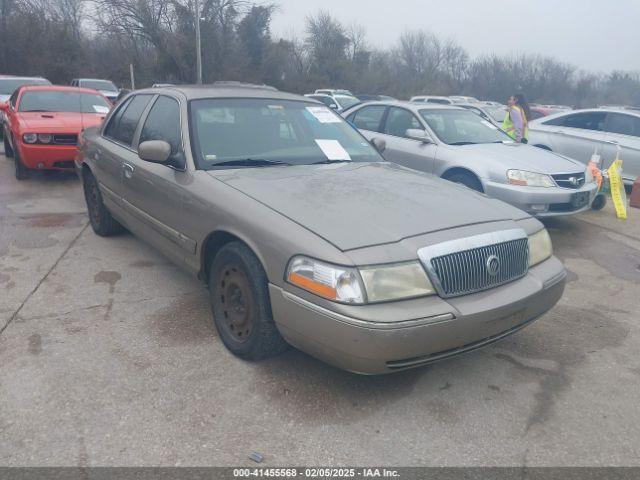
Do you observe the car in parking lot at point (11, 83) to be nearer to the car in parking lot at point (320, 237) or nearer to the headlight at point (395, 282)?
the car in parking lot at point (320, 237)

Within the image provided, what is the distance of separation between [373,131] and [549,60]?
192ft

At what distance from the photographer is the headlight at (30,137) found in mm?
7500

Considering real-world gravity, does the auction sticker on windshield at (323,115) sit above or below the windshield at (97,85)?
below

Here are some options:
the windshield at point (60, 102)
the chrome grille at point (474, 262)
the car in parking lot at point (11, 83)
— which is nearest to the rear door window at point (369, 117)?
the windshield at point (60, 102)

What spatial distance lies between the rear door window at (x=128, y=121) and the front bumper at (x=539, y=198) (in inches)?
145

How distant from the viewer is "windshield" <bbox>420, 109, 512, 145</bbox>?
265 inches

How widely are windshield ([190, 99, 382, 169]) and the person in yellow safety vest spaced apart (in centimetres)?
599

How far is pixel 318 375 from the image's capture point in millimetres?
3068

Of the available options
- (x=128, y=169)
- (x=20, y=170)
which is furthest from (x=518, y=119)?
(x=20, y=170)

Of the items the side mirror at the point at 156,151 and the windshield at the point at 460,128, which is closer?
the side mirror at the point at 156,151

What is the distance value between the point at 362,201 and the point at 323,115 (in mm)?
1629

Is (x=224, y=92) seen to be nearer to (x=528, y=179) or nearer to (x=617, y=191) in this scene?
(x=528, y=179)

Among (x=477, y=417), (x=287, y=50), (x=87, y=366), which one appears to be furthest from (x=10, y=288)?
(x=287, y=50)

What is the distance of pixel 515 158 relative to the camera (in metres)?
6.17
